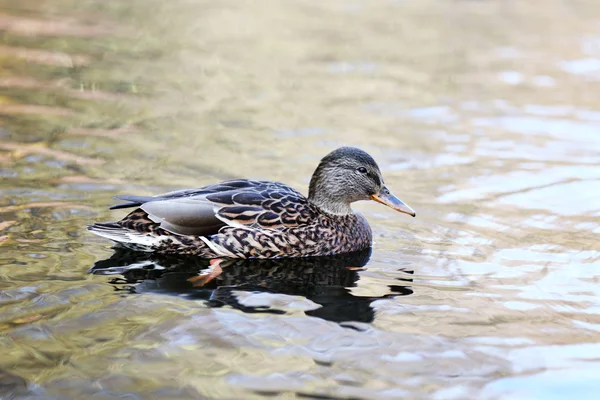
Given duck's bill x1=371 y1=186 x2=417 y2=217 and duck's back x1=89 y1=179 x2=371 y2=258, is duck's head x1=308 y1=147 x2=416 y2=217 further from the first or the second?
duck's back x1=89 y1=179 x2=371 y2=258

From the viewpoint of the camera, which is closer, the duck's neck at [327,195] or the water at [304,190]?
the water at [304,190]

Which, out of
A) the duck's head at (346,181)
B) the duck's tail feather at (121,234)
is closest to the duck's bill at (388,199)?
the duck's head at (346,181)

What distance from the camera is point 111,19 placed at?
17469 mm

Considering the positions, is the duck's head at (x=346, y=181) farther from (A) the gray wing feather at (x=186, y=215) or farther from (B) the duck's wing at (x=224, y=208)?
(A) the gray wing feather at (x=186, y=215)

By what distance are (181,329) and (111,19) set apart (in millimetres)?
12634

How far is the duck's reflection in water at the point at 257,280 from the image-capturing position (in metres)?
6.54

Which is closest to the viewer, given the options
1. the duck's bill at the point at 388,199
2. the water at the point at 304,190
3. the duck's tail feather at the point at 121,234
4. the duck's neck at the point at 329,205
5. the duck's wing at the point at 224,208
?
the water at the point at 304,190

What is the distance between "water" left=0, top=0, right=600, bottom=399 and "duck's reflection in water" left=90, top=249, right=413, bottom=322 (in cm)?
3

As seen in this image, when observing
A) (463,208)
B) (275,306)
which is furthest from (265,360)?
(463,208)

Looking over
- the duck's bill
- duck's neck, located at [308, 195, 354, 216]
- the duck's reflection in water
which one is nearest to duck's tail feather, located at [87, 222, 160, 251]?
the duck's reflection in water

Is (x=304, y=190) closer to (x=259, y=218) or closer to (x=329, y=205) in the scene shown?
(x=329, y=205)

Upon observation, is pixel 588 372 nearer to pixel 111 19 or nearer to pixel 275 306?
pixel 275 306

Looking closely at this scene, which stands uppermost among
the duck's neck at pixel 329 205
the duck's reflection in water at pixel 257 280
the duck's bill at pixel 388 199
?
the duck's bill at pixel 388 199

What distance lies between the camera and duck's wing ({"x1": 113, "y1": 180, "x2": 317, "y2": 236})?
24.0 ft
